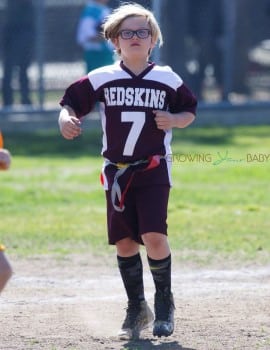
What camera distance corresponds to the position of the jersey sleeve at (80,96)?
5535mm

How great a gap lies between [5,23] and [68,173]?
15.4ft

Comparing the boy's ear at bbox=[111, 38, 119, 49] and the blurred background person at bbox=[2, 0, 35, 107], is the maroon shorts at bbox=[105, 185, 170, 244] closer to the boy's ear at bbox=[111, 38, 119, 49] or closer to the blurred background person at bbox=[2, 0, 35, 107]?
the boy's ear at bbox=[111, 38, 119, 49]

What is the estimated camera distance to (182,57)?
16.1 m

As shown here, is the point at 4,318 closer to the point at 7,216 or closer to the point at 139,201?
the point at 139,201

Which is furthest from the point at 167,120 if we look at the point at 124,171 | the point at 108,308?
the point at 108,308

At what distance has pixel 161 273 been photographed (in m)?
5.51

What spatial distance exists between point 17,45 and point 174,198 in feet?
20.4

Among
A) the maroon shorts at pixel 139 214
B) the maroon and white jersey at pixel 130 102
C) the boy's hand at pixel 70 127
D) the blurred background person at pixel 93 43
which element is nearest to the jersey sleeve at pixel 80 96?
the maroon and white jersey at pixel 130 102

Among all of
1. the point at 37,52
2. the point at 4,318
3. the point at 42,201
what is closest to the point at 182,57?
the point at 37,52

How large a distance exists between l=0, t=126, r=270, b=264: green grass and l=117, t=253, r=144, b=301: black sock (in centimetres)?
185

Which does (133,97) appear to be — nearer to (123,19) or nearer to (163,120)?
(163,120)

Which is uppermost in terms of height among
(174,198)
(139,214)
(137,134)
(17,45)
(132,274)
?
(137,134)

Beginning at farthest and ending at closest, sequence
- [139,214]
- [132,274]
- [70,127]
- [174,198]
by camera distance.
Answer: [174,198] → [132,274] → [139,214] → [70,127]

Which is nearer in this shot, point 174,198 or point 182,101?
point 182,101
